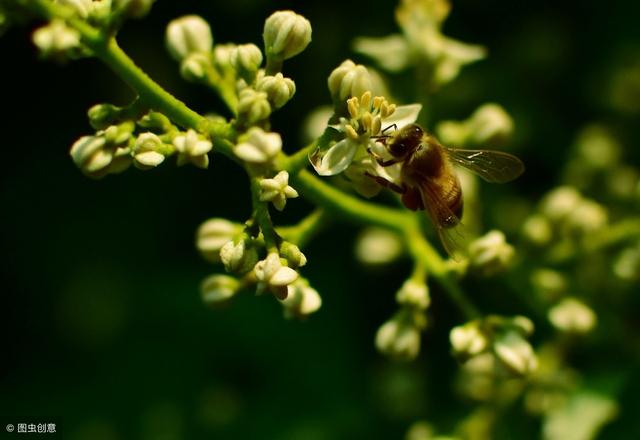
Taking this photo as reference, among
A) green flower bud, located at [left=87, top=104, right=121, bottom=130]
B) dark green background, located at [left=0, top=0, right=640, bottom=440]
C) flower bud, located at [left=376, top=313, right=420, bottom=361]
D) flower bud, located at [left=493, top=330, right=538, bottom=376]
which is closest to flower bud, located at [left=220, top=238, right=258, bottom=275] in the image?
green flower bud, located at [left=87, top=104, right=121, bottom=130]

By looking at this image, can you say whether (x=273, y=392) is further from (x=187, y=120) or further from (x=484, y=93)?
(x=187, y=120)

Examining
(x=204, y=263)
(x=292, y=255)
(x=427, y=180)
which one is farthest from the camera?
(x=204, y=263)

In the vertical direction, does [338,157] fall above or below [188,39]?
below

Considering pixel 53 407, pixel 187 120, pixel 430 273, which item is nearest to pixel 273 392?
pixel 53 407

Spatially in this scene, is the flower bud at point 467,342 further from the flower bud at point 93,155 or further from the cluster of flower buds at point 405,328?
the flower bud at point 93,155

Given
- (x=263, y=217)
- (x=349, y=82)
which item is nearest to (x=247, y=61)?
(x=349, y=82)

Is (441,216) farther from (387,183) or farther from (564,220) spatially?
(564,220)

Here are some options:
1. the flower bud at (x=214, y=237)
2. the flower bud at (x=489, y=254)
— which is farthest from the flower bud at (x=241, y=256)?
the flower bud at (x=489, y=254)
